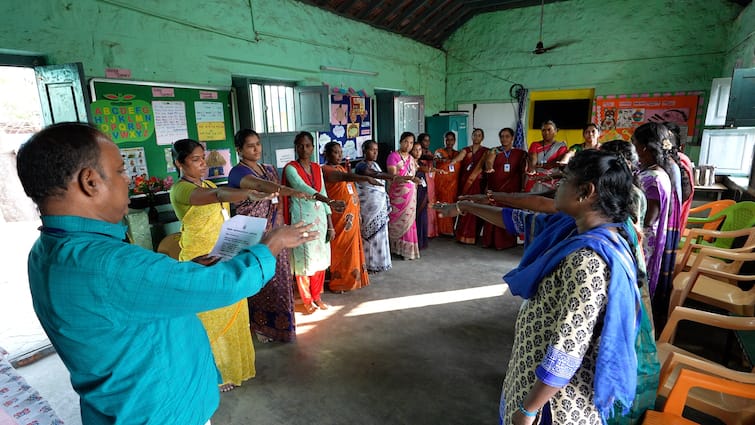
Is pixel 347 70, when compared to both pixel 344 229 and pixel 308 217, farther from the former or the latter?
pixel 308 217

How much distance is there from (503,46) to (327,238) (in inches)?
240

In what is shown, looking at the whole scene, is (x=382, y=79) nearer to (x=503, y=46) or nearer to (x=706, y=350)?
(x=503, y=46)

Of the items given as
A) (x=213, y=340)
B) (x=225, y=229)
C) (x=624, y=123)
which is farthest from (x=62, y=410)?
(x=624, y=123)

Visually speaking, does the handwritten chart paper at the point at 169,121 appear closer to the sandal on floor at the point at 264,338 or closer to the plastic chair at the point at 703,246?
the sandal on floor at the point at 264,338

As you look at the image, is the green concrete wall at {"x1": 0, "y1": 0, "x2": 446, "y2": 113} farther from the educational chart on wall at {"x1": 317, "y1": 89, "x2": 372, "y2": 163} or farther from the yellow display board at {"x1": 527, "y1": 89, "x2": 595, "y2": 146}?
the yellow display board at {"x1": 527, "y1": 89, "x2": 595, "y2": 146}

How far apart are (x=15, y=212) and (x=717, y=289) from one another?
252 inches

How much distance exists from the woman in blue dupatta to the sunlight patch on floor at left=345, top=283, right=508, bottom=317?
2.25 meters

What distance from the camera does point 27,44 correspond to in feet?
8.34

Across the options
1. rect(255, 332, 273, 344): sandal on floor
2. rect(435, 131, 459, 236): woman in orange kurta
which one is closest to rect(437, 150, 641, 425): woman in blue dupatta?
rect(255, 332, 273, 344): sandal on floor

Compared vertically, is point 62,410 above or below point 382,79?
below

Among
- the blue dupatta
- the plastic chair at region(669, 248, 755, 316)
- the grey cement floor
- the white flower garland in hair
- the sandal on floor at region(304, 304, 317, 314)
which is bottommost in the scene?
the grey cement floor

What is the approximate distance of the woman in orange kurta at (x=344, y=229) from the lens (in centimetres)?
364

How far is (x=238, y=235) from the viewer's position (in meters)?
1.31

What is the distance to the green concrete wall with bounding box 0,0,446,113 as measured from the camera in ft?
8.73
